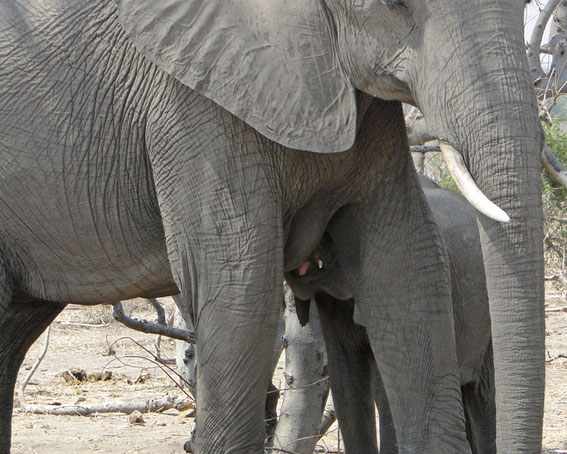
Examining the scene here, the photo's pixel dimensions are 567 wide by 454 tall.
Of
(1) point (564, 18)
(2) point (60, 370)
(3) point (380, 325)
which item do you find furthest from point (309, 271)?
(2) point (60, 370)

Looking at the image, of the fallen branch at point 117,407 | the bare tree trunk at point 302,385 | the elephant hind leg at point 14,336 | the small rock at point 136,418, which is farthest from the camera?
the fallen branch at point 117,407

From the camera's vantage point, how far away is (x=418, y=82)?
3.14m

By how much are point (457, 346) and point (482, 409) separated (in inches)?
17.4

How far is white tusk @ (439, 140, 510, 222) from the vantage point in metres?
2.82

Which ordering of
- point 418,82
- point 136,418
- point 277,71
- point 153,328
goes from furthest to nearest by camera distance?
point 136,418 → point 153,328 → point 277,71 → point 418,82

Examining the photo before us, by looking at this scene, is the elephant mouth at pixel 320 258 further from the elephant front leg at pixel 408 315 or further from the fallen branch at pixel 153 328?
the fallen branch at pixel 153 328

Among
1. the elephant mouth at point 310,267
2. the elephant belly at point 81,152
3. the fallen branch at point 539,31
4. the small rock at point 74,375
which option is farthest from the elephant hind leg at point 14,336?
the small rock at point 74,375

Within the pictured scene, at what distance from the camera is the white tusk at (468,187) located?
282cm

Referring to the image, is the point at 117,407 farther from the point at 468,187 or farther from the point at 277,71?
the point at 468,187

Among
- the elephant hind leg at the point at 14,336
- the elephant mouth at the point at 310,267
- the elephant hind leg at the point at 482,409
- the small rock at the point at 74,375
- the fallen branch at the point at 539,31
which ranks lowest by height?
the elephant hind leg at the point at 482,409

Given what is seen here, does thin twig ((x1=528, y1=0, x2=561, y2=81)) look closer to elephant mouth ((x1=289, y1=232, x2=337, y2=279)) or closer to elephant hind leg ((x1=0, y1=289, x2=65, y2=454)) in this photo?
elephant mouth ((x1=289, y1=232, x2=337, y2=279))

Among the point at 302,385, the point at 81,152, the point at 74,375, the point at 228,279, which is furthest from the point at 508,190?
the point at 74,375

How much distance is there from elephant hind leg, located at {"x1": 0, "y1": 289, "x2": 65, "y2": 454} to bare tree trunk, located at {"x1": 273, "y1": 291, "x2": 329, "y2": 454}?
1006 mm

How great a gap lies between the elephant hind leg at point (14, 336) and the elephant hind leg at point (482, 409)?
173 cm
